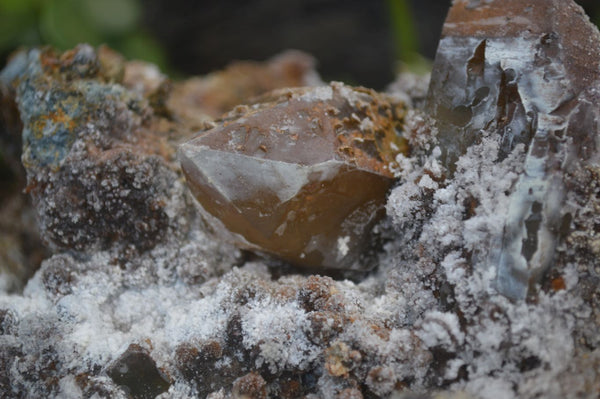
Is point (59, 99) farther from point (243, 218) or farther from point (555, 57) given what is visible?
point (555, 57)

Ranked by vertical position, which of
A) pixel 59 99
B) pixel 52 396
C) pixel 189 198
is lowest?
pixel 52 396

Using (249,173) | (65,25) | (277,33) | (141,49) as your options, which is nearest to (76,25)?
(65,25)

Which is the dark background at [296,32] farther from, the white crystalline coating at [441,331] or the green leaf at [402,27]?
the white crystalline coating at [441,331]

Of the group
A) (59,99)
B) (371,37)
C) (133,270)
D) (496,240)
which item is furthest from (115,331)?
(371,37)

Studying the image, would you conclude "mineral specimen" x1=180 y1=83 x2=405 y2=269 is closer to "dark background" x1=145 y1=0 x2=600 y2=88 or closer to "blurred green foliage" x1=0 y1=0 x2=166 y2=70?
"blurred green foliage" x1=0 y1=0 x2=166 y2=70

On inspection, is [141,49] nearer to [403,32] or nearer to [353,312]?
[403,32]

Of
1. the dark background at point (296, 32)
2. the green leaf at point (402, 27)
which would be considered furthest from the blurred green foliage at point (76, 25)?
the green leaf at point (402, 27)
